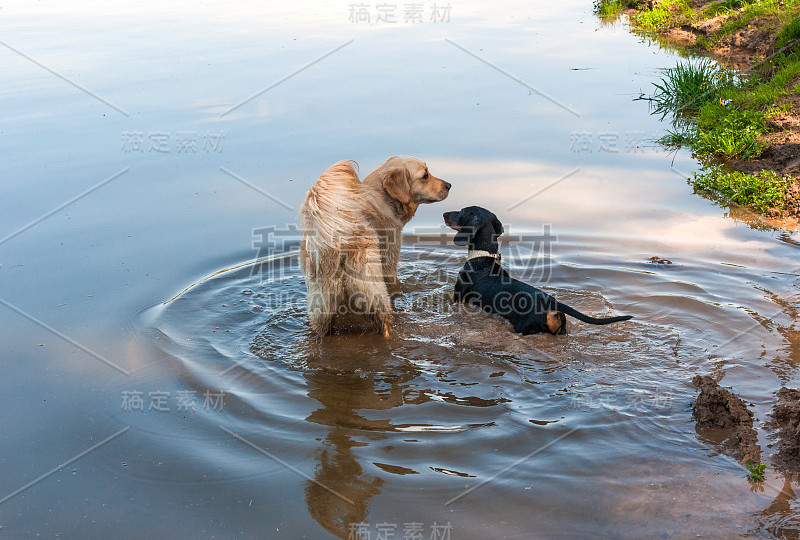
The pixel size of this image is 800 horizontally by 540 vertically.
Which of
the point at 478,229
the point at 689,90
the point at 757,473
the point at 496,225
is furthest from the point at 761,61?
the point at 757,473

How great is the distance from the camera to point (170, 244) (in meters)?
7.27

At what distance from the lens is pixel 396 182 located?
6008mm

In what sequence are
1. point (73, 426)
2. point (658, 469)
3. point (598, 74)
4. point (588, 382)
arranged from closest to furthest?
point (658, 469)
point (73, 426)
point (588, 382)
point (598, 74)

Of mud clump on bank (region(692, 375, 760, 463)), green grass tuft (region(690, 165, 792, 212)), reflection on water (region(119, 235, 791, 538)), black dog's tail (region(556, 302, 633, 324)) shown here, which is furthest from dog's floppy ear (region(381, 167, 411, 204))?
green grass tuft (region(690, 165, 792, 212))

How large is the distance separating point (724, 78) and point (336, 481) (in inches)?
390

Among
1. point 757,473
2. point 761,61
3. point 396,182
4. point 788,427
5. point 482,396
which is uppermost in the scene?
point 761,61

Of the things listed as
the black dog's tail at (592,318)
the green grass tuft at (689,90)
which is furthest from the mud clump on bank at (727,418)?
the green grass tuft at (689,90)

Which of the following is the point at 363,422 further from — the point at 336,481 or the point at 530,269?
the point at 530,269

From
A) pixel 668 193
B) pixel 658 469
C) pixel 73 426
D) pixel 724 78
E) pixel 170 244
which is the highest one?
pixel 724 78

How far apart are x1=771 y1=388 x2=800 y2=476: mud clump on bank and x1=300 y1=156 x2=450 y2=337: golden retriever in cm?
285

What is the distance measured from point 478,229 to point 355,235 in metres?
1.52

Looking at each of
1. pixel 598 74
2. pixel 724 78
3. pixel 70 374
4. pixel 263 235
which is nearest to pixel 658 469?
pixel 70 374

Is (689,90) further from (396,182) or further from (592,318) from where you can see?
(592,318)

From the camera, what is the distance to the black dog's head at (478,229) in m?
6.29
